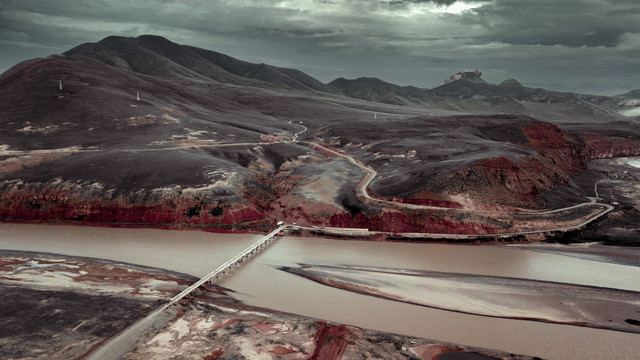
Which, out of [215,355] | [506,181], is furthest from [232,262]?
[506,181]

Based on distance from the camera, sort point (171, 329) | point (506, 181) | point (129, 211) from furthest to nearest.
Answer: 1. point (506, 181)
2. point (129, 211)
3. point (171, 329)

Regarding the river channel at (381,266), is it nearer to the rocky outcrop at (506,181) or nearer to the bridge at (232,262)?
the bridge at (232,262)

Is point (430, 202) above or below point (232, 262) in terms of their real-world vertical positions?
above

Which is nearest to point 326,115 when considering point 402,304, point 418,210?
point 418,210

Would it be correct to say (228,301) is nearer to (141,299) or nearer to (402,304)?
(141,299)

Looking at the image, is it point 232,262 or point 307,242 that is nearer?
point 232,262

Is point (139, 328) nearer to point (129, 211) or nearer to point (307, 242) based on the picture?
point (307, 242)

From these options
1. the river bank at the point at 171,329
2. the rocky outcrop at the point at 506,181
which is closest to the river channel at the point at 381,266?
the river bank at the point at 171,329
